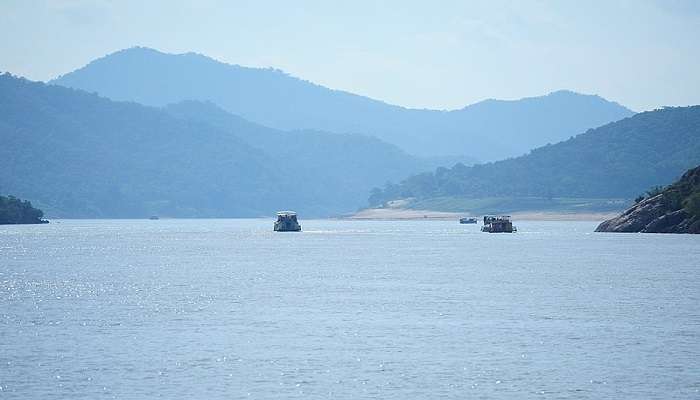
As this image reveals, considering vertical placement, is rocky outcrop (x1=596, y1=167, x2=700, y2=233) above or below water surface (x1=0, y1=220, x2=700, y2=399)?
above

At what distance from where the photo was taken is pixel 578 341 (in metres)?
62.0

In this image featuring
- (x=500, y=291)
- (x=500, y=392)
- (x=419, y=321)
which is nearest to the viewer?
(x=500, y=392)

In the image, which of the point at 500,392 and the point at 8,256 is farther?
the point at 8,256

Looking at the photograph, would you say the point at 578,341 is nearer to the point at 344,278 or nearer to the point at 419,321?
the point at 419,321

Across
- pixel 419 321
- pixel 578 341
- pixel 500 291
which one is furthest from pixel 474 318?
pixel 500 291

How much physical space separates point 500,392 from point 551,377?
425cm

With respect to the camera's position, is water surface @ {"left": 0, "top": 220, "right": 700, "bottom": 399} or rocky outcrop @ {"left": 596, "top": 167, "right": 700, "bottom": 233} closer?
water surface @ {"left": 0, "top": 220, "right": 700, "bottom": 399}

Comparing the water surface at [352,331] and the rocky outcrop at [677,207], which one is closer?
the water surface at [352,331]

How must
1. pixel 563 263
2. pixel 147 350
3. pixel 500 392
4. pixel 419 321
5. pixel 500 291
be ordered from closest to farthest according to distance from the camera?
pixel 500 392, pixel 147 350, pixel 419 321, pixel 500 291, pixel 563 263

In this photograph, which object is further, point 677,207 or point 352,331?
point 677,207

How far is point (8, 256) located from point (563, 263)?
73142mm

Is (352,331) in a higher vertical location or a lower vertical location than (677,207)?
lower

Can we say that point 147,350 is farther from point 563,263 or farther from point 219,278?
point 563,263

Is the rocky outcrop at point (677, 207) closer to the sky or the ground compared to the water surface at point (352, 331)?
closer to the sky
